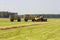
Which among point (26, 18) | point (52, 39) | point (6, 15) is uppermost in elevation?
point (52, 39)

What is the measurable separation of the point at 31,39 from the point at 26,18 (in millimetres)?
34240

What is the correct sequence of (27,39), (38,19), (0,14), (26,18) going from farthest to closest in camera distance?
1. (0,14)
2. (26,18)
3. (38,19)
4. (27,39)

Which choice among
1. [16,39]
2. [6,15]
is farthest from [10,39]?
[6,15]

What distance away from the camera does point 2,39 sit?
587 inches

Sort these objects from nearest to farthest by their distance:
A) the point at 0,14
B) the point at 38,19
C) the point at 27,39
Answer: the point at 27,39
the point at 38,19
the point at 0,14

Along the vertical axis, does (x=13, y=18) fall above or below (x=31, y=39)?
below

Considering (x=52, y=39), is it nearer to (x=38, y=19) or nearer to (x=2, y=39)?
(x=2, y=39)

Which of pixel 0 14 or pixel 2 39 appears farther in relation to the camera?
pixel 0 14

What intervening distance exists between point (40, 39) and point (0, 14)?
67.6m

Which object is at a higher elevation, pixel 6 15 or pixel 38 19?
pixel 38 19

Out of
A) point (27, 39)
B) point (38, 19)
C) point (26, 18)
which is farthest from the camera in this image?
point (26, 18)

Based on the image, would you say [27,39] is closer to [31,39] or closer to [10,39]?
[31,39]

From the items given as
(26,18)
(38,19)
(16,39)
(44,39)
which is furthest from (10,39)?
(26,18)

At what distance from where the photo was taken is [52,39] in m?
15.3
